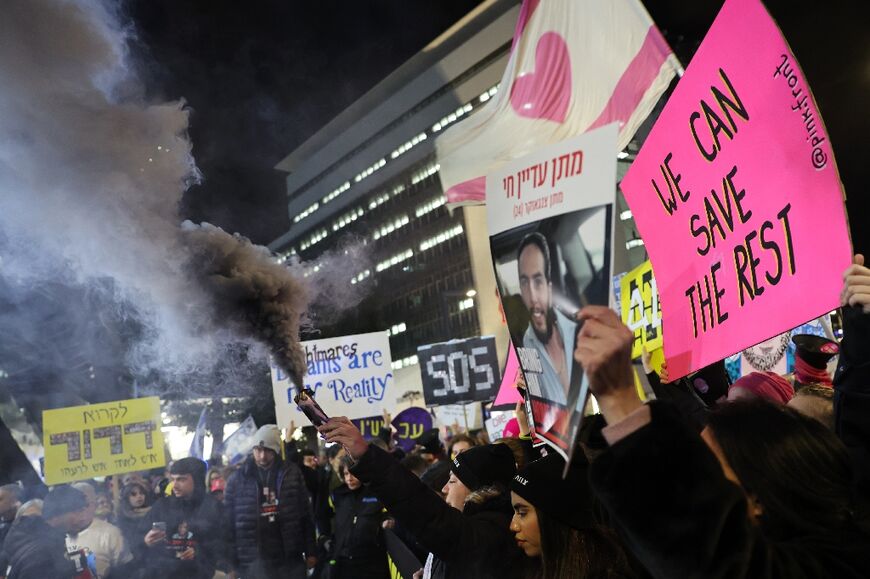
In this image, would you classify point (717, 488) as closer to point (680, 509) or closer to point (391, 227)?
point (680, 509)

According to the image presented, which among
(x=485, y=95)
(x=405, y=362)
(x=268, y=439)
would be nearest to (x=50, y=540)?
(x=268, y=439)

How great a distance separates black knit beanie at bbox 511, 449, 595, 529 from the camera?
2.73 meters

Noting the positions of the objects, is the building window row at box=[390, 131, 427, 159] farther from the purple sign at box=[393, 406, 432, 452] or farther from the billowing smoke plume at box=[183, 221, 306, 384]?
the billowing smoke plume at box=[183, 221, 306, 384]

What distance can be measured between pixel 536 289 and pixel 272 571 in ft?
24.3

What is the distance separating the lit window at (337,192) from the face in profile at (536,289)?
45.7 metres

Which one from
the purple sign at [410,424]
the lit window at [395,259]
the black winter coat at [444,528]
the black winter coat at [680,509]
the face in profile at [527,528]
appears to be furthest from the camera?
the lit window at [395,259]

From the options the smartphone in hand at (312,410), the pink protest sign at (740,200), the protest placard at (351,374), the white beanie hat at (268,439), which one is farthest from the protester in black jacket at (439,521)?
the protest placard at (351,374)

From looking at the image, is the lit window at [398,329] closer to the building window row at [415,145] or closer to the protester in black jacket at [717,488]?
the building window row at [415,145]

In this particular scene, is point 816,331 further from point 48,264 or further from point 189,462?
point 48,264

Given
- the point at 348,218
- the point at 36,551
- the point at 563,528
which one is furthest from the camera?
the point at 348,218

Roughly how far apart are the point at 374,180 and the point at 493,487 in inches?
2269

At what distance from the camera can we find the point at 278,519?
820 cm

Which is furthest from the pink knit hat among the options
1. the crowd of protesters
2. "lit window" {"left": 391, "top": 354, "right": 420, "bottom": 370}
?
"lit window" {"left": 391, "top": 354, "right": 420, "bottom": 370}

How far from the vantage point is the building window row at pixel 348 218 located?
5250 centimetres
